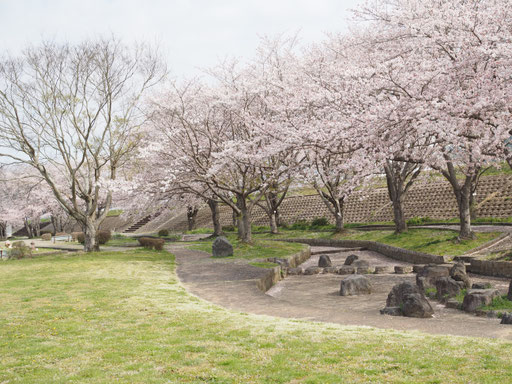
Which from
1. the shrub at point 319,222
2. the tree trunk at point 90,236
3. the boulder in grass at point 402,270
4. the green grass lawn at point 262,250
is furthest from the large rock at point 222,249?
the shrub at point 319,222

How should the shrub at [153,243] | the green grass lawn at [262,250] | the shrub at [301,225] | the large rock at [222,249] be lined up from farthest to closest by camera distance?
the shrub at [301,225], the shrub at [153,243], the green grass lawn at [262,250], the large rock at [222,249]

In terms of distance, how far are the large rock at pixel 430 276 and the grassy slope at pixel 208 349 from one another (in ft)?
19.3

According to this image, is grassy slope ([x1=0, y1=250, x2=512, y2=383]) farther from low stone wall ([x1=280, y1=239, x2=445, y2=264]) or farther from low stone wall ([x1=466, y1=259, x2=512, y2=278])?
low stone wall ([x1=280, y1=239, x2=445, y2=264])

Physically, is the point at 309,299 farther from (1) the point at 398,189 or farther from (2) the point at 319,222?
(2) the point at 319,222

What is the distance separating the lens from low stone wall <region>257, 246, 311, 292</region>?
13891mm

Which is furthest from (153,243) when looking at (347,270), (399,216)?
(399,216)

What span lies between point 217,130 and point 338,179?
8.71 m

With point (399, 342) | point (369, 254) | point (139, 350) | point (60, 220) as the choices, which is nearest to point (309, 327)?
point (399, 342)

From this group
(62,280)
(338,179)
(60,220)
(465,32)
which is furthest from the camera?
(60,220)

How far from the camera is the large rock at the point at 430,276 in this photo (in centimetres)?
1279

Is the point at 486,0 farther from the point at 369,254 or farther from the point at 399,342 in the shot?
the point at 369,254

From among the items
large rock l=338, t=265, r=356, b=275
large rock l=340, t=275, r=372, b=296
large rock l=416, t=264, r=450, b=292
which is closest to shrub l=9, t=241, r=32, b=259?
large rock l=338, t=265, r=356, b=275

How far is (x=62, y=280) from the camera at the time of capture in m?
14.3

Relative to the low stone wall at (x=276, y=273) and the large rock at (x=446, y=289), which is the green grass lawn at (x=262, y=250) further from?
the large rock at (x=446, y=289)
